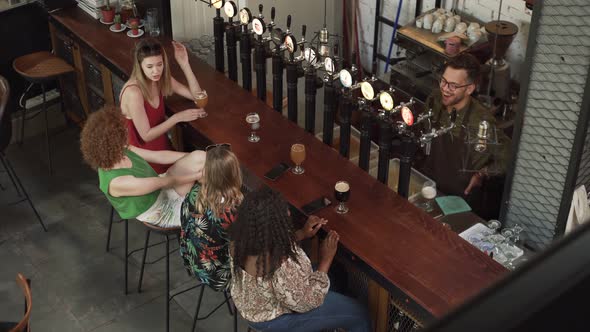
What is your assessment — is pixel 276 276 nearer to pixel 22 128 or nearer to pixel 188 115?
pixel 188 115

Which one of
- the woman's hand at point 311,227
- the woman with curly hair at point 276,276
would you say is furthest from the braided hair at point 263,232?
the woman's hand at point 311,227

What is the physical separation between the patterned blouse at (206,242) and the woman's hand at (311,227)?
0.36m

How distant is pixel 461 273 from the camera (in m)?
3.02

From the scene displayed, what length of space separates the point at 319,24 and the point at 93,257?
2983 millimetres

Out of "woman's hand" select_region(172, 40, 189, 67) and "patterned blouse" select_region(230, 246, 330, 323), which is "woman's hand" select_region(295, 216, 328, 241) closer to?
"patterned blouse" select_region(230, 246, 330, 323)

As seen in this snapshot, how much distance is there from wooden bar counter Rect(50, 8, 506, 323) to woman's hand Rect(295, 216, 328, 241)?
0.05 meters

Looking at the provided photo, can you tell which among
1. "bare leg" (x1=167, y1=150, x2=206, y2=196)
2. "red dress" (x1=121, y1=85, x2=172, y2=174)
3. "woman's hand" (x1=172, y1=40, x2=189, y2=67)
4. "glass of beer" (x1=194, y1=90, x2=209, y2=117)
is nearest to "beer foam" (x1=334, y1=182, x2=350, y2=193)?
"bare leg" (x1=167, y1=150, x2=206, y2=196)

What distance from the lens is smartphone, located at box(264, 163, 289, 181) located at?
365 centimetres

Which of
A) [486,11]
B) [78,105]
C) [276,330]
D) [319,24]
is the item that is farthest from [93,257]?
[486,11]

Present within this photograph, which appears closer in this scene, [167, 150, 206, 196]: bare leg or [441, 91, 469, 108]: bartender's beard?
[167, 150, 206, 196]: bare leg

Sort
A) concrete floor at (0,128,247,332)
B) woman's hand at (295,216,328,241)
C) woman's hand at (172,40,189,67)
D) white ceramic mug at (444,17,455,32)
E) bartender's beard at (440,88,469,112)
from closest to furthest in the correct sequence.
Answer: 1. woman's hand at (295,216,328,241)
2. bartender's beard at (440,88,469,112)
3. concrete floor at (0,128,247,332)
4. woman's hand at (172,40,189,67)
5. white ceramic mug at (444,17,455,32)

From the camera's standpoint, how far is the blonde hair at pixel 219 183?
3.01 m

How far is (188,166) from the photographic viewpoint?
3.62m

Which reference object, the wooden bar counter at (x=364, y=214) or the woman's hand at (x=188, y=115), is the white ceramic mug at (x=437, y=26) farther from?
the woman's hand at (x=188, y=115)
